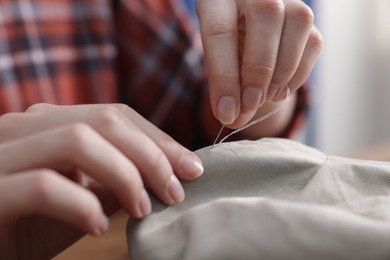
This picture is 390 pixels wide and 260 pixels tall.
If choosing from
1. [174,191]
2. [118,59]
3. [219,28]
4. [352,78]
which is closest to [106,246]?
[174,191]

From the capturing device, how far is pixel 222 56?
19.0 inches

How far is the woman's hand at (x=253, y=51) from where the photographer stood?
1.53 feet

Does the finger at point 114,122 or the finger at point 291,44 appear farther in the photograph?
the finger at point 291,44

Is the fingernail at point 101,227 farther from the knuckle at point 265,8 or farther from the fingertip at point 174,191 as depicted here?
the knuckle at point 265,8

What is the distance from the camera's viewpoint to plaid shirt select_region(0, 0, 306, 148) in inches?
35.8

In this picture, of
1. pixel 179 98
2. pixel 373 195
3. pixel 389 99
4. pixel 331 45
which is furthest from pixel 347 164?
pixel 389 99

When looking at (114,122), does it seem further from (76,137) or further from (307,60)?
(307,60)

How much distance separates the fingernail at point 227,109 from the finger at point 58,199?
154mm

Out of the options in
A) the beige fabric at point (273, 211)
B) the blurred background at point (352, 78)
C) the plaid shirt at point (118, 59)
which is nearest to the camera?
the beige fabric at point (273, 211)

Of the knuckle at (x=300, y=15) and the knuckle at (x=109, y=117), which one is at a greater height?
the knuckle at (x=300, y=15)

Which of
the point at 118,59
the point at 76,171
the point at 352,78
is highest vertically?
the point at 76,171

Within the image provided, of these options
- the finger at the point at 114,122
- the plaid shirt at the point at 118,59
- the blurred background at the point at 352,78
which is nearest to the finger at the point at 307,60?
the finger at the point at 114,122

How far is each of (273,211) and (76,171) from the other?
144 millimetres

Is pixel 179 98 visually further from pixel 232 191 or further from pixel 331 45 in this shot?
pixel 331 45
